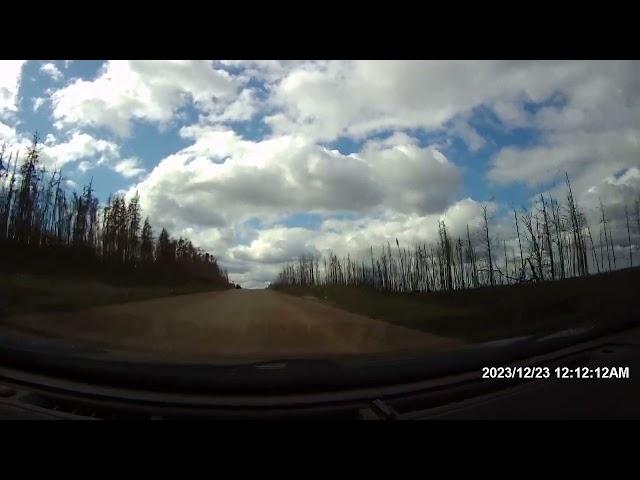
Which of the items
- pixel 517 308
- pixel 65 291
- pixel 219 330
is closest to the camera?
pixel 517 308

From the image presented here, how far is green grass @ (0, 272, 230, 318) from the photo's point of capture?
522cm

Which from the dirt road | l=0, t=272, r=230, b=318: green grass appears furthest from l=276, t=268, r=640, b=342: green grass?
l=0, t=272, r=230, b=318: green grass

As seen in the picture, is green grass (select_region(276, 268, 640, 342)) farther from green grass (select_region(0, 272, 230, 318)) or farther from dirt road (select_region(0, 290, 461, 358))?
green grass (select_region(0, 272, 230, 318))

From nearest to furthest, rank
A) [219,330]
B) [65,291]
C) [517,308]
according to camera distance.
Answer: [517,308], [219,330], [65,291]

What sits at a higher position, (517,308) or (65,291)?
(65,291)

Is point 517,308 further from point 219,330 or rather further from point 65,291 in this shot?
point 65,291

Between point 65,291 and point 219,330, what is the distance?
88.8 inches


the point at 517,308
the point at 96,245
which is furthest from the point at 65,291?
the point at 517,308

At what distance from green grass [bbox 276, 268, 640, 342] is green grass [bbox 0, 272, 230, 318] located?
2.83m

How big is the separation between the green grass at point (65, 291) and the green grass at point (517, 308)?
9.29ft

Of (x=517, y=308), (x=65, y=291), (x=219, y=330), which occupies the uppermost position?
(x=65, y=291)

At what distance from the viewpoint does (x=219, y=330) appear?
5258 millimetres

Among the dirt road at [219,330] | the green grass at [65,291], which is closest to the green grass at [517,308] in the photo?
the dirt road at [219,330]

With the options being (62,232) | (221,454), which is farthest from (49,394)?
(62,232)
